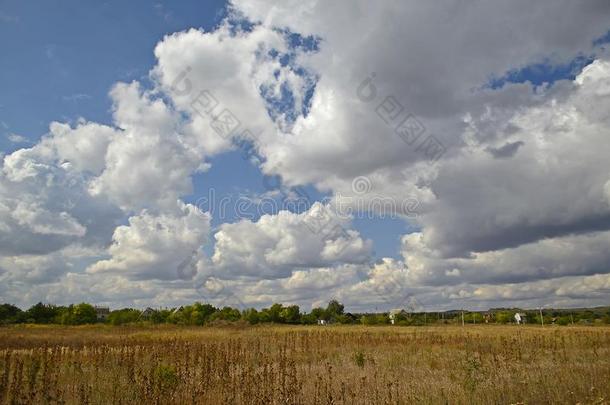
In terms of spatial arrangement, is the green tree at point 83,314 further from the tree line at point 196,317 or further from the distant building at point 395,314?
the distant building at point 395,314

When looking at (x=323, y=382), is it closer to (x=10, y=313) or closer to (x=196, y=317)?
(x=196, y=317)

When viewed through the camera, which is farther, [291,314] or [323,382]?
[291,314]

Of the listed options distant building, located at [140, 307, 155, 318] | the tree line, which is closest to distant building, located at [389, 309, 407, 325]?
the tree line

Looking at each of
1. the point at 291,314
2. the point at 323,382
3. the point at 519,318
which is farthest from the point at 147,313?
the point at 323,382

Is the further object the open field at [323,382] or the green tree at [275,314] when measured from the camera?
the green tree at [275,314]

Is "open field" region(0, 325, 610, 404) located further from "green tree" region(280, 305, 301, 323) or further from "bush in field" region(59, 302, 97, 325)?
"green tree" region(280, 305, 301, 323)

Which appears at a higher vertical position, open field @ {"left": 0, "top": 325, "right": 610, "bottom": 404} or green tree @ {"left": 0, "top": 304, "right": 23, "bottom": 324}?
green tree @ {"left": 0, "top": 304, "right": 23, "bottom": 324}

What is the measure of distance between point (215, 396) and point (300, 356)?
8866 mm

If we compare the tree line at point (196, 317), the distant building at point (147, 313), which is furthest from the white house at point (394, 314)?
the distant building at point (147, 313)

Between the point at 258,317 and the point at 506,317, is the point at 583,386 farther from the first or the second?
the point at 506,317

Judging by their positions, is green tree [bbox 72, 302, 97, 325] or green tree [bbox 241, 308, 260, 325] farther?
green tree [bbox 241, 308, 260, 325]

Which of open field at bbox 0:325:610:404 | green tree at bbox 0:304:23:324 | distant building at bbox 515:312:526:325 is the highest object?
green tree at bbox 0:304:23:324

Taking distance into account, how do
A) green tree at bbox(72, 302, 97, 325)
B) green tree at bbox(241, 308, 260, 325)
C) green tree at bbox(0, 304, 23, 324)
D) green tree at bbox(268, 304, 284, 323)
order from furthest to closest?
1. green tree at bbox(268, 304, 284, 323)
2. green tree at bbox(241, 308, 260, 325)
3. green tree at bbox(0, 304, 23, 324)
4. green tree at bbox(72, 302, 97, 325)

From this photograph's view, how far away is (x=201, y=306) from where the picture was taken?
104125 mm
